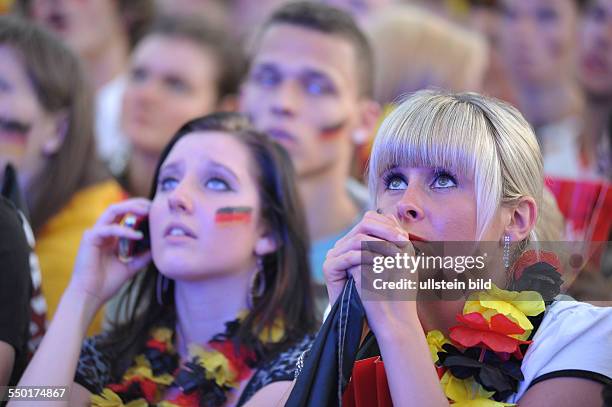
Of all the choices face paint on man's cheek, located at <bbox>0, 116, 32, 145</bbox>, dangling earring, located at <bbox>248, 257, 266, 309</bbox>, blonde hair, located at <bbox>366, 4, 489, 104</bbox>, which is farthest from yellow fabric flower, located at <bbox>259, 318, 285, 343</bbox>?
blonde hair, located at <bbox>366, 4, 489, 104</bbox>

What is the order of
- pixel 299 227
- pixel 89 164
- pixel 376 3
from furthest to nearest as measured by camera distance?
pixel 376 3 < pixel 89 164 < pixel 299 227

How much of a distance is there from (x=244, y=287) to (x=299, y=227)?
281mm

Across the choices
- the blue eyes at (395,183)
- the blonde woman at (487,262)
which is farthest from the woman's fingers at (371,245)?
the blue eyes at (395,183)

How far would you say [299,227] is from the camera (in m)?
3.09

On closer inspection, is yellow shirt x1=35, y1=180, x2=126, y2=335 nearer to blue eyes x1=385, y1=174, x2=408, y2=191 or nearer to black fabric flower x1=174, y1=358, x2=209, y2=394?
black fabric flower x1=174, y1=358, x2=209, y2=394

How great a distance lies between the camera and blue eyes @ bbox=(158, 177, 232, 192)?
2.92 m

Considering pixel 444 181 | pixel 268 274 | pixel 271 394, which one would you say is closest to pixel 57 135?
pixel 268 274

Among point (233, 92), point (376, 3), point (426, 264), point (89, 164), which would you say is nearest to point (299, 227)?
point (426, 264)

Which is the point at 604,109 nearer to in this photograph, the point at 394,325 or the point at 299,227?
the point at 299,227

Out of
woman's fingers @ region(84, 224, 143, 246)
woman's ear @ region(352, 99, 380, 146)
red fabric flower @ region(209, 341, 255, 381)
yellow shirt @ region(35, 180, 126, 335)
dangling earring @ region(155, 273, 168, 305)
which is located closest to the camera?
red fabric flower @ region(209, 341, 255, 381)

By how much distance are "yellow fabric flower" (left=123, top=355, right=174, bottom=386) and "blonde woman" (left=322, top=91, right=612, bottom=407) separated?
0.77 meters

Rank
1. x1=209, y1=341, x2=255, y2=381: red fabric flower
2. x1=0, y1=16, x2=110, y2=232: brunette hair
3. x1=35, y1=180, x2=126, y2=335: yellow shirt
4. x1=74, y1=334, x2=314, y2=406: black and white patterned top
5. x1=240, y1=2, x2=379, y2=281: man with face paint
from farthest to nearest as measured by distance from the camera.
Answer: x1=240, y1=2, x2=379, y2=281: man with face paint < x1=0, y1=16, x2=110, y2=232: brunette hair < x1=35, y1=180, x2=126, y2=335: yellow shirt < x1=209, y1=341, x2=255, y2=381: red fabric flower < x1=74, y1=334, x2=314, y2=406: black and white patterned top

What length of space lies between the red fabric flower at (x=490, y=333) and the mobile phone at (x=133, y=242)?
1.13 meters

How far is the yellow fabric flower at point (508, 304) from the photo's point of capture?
2217 mm
